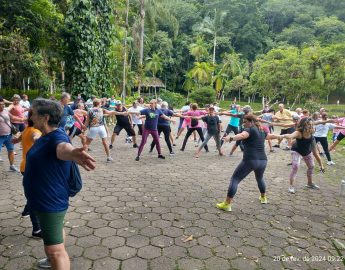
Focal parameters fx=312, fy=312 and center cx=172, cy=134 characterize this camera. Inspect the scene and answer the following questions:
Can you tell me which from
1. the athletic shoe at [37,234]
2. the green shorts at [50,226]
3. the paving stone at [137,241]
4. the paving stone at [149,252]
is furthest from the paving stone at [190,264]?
the athletic shoe at [37,234]

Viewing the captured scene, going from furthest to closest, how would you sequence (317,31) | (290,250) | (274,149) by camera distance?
(317,31)
(274,149)
(290,250)

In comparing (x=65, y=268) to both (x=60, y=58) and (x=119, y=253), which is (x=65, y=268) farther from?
(x=60, y=58)

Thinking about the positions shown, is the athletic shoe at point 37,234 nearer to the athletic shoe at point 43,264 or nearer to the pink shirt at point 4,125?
the athletic shoe at point 43,264

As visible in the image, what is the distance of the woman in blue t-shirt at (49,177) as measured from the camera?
2.55m

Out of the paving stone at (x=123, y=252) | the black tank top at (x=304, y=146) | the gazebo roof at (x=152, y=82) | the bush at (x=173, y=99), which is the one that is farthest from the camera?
the gazebo roof at (x=152, y=82)

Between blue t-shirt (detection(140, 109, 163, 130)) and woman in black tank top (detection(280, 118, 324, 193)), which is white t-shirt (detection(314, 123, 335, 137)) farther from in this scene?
blue t-shirt (detection(140, 109, 163, 130))

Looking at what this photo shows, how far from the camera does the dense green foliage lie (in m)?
14.1

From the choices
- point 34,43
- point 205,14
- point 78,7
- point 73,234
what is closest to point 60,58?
point 34,43

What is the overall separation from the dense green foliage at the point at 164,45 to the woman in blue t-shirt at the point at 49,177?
11.9m

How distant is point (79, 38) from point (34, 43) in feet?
7.03

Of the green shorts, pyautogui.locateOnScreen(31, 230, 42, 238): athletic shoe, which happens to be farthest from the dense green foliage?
the green shorts

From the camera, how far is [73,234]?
4.24 metres

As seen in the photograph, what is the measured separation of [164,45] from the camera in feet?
153

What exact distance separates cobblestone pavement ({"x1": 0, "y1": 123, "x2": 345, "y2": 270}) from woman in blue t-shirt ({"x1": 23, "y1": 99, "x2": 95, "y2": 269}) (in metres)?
1.01
